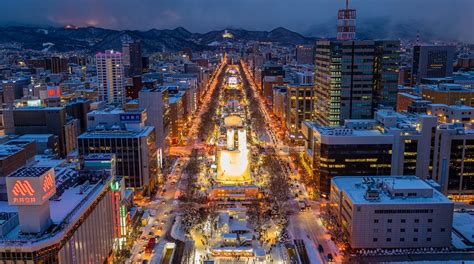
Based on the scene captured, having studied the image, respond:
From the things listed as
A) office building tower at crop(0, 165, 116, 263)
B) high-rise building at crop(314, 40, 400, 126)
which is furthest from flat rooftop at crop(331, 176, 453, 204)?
office building tower at crop(0, 165, 116, 263)

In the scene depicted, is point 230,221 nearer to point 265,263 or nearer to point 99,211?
point 265,263

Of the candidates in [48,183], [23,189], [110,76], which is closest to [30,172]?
[48,183]

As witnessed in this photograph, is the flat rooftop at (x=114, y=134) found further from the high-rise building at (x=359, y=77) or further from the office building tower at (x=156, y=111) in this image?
the high-rise building at (x=359, y=77)

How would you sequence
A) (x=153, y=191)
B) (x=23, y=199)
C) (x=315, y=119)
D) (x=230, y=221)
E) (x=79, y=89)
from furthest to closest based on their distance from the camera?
(x=79, y=89) < (x=315, y=119) < (x=153, y=191) < (x=230, y=221) < (x=23, y=199)

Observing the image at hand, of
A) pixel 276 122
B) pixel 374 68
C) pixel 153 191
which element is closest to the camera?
pixel 153 191

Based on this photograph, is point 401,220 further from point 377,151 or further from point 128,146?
point 128,146

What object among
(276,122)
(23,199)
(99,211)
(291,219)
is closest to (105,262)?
(99,211)
